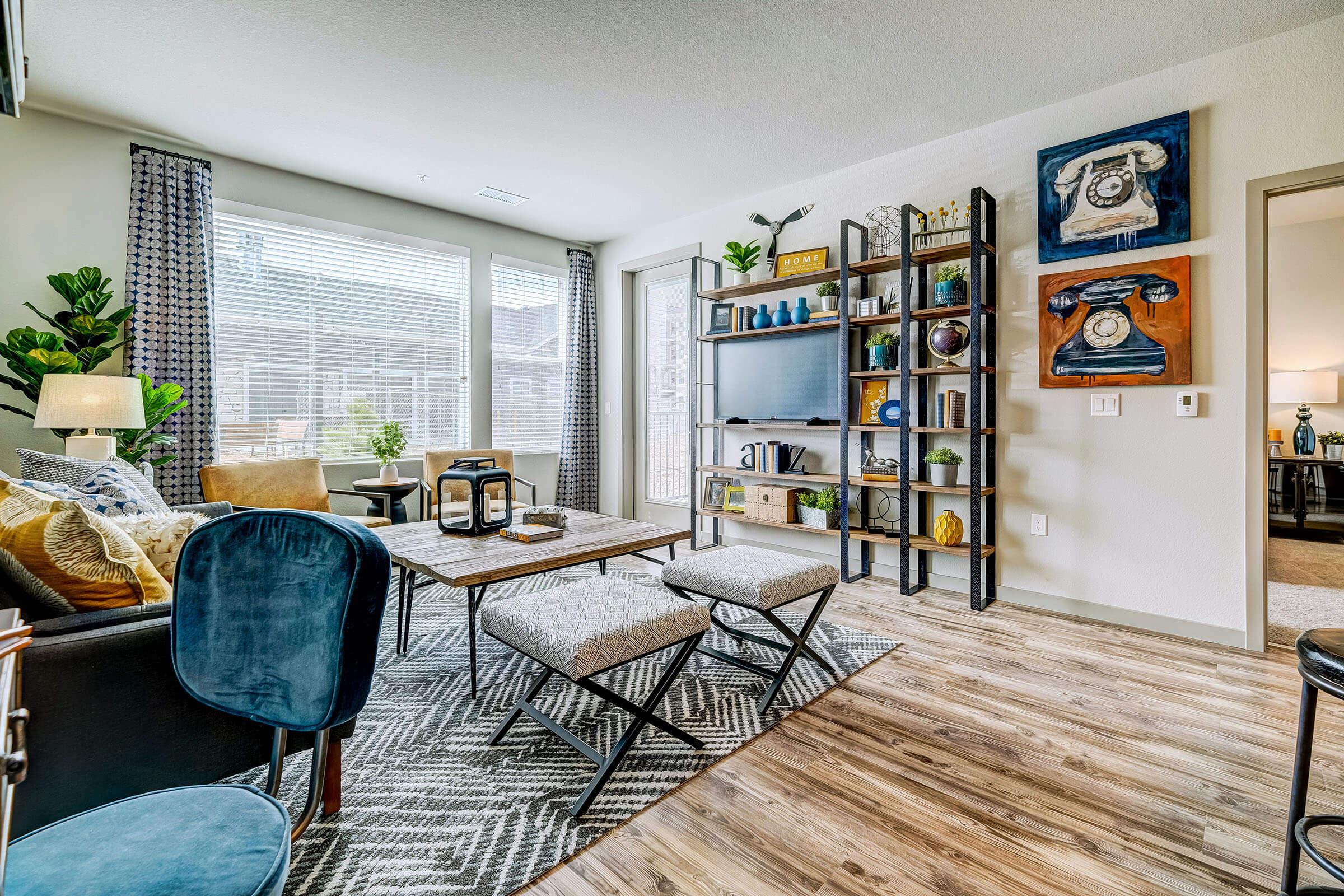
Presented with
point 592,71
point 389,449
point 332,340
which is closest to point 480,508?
point 389,449

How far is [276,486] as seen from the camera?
3.67m

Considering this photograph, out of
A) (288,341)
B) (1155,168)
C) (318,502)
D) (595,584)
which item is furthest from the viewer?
(288,341)

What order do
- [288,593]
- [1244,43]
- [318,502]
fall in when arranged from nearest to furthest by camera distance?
[288,593], [1244,43], [318,502]

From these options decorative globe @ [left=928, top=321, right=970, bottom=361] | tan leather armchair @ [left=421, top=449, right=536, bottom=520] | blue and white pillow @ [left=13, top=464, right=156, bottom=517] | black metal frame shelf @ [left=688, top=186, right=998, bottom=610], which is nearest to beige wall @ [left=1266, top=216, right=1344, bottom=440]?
black metal frame shelf @ [left=688, top=186, right=998, bottom=610]

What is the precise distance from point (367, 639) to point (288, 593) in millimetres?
177

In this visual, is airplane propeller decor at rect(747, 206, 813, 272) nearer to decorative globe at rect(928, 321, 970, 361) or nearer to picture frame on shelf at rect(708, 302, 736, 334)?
picture frame on shelf at rect(708, 302, 736, 334)

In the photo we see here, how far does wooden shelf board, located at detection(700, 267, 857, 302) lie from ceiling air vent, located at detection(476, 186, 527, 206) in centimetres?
155

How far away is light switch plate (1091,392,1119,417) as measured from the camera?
3.09 metres

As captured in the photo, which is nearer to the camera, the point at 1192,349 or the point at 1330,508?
the point at 1192,349

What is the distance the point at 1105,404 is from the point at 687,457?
10.4 feet

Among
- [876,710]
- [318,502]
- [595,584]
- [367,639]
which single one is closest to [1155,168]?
[876,710]

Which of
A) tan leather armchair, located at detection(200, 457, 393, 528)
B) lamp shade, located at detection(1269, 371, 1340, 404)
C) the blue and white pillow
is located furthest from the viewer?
lamp shade, located at detection(1269, 371, 1340, 404)

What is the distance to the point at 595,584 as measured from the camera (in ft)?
7.07

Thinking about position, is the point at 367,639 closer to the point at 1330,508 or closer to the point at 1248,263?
the point at 1248,263
